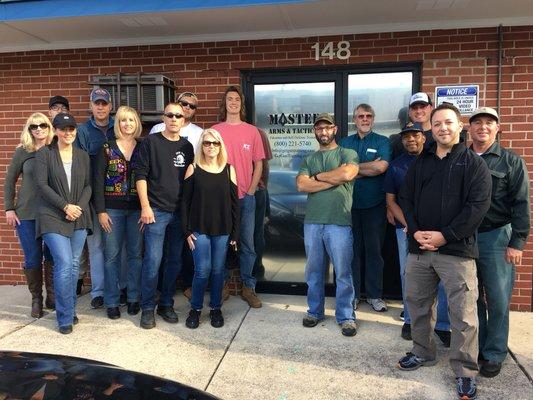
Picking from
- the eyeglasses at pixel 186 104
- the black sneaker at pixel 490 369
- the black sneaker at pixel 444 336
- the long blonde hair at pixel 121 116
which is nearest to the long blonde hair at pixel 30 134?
the long blonde hair at pixel 121 116

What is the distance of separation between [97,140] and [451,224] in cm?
343

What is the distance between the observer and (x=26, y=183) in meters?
4.50

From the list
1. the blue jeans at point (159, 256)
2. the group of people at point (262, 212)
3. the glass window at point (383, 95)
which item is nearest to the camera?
the group of people at point (262, 212)

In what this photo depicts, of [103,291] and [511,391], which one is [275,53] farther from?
[511,391]

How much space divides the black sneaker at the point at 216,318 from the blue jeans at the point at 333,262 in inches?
33.2

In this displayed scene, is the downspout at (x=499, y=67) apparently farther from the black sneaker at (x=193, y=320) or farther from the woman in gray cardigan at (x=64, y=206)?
the woman in gray cardigan at (x=64, y=206)

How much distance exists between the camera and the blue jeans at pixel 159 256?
13.7ft

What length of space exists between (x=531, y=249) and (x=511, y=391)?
1.93m

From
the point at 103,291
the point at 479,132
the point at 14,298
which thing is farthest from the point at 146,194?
the point at 479,132

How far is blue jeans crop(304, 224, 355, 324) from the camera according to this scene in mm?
4070

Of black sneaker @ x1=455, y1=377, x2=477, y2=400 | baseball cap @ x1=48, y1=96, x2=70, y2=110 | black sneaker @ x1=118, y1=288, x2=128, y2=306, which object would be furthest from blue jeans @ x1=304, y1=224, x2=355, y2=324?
baseball cap @ x1=48, y1=96, x2=70, y2=110

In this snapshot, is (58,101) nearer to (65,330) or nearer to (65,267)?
(65,267)

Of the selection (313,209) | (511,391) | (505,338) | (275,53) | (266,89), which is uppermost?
(275,53)

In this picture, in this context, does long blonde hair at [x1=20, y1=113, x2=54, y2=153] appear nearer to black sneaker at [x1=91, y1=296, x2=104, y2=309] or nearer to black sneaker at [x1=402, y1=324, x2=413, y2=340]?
black sneaker at [x1=91, y1=296, x2=104, y2=309]
